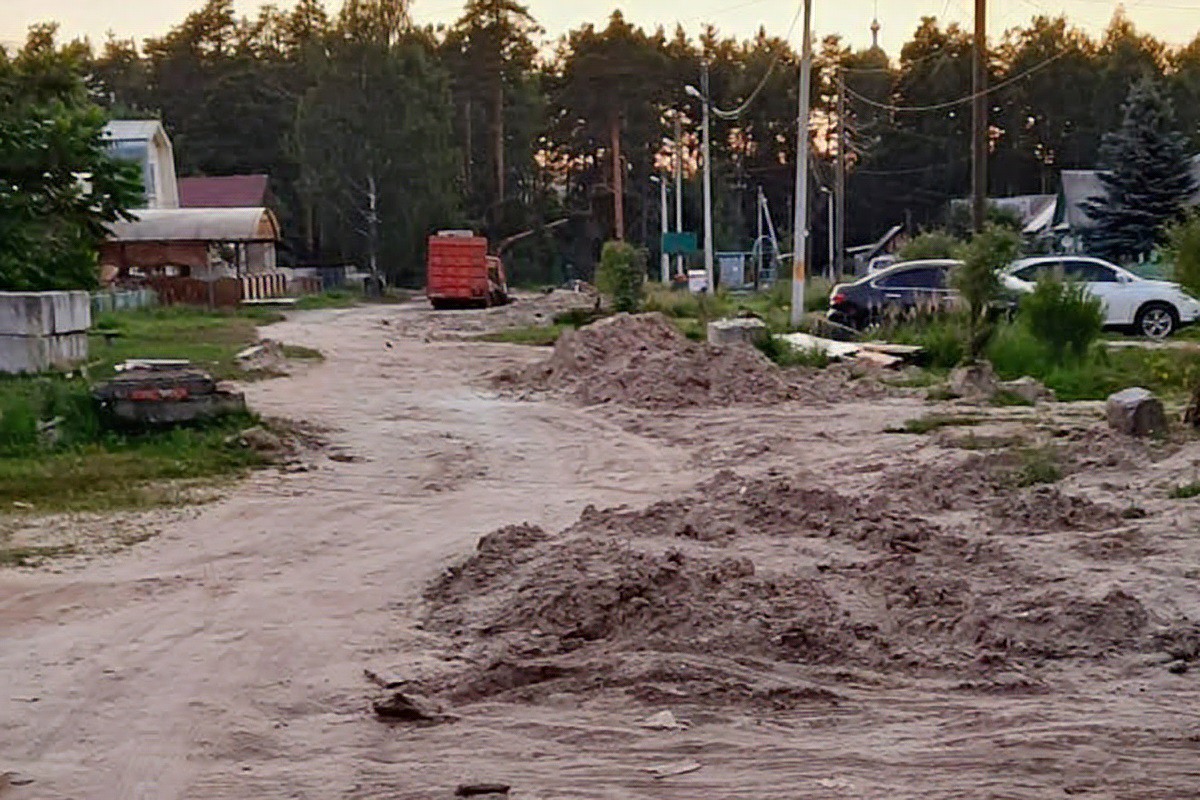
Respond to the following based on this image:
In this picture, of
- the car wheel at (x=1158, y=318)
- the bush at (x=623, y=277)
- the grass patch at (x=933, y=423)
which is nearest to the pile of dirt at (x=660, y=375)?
the grass patch at (x=933, y=423)

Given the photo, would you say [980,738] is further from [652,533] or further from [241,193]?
[241,193]

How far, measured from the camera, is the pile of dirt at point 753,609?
6191 mm

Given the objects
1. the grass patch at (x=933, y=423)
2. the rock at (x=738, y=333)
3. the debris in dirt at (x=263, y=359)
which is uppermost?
the rock at (x=738, y=333)

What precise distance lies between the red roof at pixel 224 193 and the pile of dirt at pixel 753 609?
5628 cm

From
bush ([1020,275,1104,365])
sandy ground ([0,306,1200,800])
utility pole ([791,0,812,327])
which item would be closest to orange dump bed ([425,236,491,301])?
utility pole ([791,0,812,327])

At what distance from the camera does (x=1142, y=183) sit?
152ft

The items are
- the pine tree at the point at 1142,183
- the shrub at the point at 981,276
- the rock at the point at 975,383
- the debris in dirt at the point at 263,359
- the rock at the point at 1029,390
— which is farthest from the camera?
the pine tree at the point at 1142,183

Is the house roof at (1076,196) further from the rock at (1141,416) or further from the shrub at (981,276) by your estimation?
the rock at (1141,416)

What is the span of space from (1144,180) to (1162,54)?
40.5 m

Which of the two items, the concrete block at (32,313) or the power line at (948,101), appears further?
the power line at (948,101)

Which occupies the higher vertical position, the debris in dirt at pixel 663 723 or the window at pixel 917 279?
the window at pixel 917 279

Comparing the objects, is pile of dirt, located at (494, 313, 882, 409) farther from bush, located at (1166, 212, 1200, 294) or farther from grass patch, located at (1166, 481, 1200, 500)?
grass patch, located at (1166, 481, 1200, 500)

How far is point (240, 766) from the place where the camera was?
5.20m

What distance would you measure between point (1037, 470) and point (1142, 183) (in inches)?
1530
